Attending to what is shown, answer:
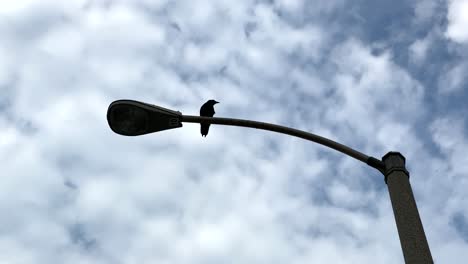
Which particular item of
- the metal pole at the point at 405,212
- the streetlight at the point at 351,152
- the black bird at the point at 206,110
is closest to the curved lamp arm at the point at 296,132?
the streetlight at the point at 351,152

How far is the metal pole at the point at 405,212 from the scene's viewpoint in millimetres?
3969

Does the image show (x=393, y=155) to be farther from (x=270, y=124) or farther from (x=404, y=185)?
(x=270, y=124)

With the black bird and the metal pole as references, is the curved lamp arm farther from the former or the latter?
Result: the black bird

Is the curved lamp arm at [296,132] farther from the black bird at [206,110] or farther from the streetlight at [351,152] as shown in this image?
the black bird at [206,110]

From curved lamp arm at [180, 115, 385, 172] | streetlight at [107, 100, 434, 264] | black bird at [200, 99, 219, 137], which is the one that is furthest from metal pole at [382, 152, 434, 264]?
black bird at [200, 99, 219, 137]

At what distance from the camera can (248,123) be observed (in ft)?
18.3

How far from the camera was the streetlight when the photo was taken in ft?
13.2

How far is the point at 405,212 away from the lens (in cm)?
420

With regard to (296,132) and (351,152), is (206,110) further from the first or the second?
(351,152)

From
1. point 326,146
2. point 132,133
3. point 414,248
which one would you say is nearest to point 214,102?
point 132,133

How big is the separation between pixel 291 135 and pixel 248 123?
482 mm

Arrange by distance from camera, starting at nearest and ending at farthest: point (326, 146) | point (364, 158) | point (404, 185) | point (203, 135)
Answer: point (404, 185)
point (364, 158)
point (326, 146)
point (203, 135)

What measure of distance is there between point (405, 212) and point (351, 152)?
93 centimetres

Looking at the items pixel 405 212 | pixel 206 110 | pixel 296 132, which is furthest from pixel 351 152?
pixel 206 110
